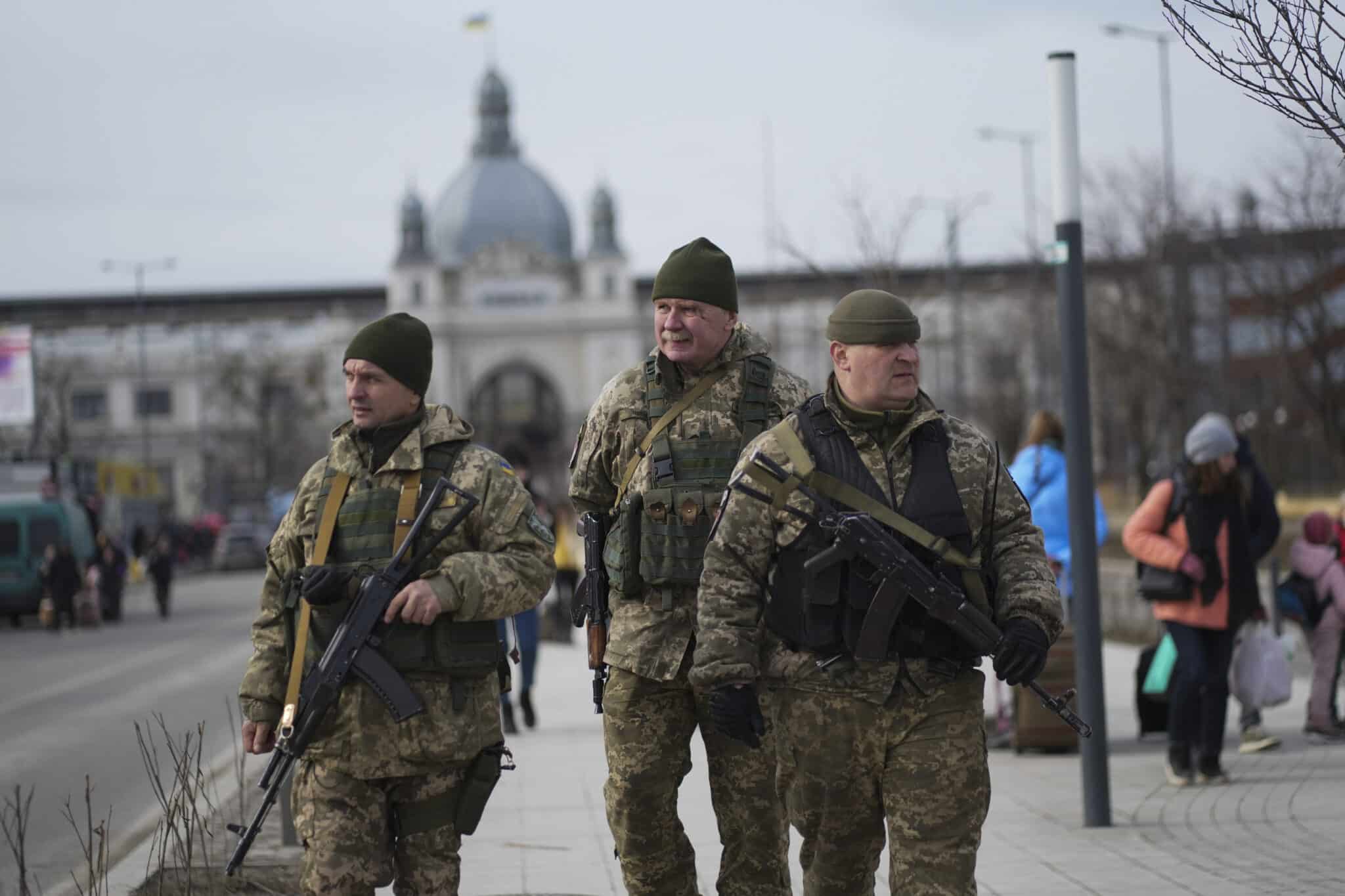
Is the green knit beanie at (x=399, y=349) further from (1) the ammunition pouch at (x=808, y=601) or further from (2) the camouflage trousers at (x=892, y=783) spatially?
(2) the camouflage trousers at (x=892, y=783)

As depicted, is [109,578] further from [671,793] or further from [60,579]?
[671,793]

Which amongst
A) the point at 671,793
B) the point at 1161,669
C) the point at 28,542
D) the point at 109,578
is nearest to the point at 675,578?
the point at 671,793

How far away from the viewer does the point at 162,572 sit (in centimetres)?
3353

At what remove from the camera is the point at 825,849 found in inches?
195

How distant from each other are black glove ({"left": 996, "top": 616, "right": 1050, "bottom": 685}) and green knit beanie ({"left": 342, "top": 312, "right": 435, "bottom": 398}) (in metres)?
1.68

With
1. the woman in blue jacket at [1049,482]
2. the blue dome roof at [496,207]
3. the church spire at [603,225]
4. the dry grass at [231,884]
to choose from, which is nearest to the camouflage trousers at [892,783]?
the dry grass at [231,884]

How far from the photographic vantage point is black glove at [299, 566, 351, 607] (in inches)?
198

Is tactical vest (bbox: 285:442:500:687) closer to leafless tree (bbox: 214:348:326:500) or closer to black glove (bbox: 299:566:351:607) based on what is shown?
black glove (bbox: 299:566:351:607)

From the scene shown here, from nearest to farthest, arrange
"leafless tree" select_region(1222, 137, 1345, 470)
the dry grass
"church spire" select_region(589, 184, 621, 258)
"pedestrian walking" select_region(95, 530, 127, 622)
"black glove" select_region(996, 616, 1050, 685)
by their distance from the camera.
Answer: "black glove" select_region(996, 616, 1050, 685) < the dry grass < "leafless tree" select_region(1222, 137, 1345, 470) < "pedestrian walking" select_region(95, 530, 127, 622) < "church spire" select_region(589, 184, 621, 258)

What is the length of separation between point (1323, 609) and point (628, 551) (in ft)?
23.0

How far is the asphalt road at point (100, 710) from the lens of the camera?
10000 mm

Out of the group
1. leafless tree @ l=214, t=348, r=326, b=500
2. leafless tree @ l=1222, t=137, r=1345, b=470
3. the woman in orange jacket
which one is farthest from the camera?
leafless tree @ l=214, t=348, r=326, b=500

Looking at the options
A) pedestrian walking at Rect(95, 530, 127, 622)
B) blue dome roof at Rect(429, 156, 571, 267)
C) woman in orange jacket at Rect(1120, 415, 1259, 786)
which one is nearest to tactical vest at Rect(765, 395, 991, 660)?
woman in orange jacket at Rect(1120, 415, 1259, 786)

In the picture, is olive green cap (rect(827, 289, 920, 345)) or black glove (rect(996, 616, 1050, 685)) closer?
black glove (rect(996, 616, 1050, 685))
